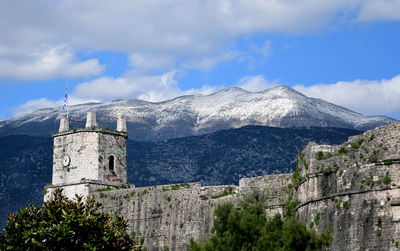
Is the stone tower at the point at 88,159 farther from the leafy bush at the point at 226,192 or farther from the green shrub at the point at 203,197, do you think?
the leafy bush at the point at 226,192

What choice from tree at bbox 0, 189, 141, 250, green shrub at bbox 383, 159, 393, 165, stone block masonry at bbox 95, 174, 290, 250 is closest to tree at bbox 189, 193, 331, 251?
green shrub at bbox 383, 159, 393, 165

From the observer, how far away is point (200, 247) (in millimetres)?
49125

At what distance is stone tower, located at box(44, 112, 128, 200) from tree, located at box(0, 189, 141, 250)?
23917 mm

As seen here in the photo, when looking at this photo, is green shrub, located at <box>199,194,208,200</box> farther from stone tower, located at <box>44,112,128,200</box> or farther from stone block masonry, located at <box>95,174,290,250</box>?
stone tower, located at <box>44,112,128,200</box>

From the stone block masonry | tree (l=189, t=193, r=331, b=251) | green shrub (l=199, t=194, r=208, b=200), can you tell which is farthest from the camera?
green shrub (l=199, t=194, r=208, b=200)

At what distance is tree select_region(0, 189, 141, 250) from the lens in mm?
47719

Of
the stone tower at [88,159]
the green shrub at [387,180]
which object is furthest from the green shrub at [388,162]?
the stone tower at [88,159]

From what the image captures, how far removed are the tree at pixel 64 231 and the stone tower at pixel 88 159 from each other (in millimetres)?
23917

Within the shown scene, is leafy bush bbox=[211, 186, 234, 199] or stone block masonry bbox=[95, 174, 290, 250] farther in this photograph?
leafy bush bbox=[211, 186, 234, 199]

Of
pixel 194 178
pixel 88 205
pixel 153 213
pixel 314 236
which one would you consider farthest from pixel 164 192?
pixel 194 178

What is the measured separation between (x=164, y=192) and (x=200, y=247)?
19.8 m

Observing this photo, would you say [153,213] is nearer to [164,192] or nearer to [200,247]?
[164,192]

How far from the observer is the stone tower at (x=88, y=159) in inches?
2948

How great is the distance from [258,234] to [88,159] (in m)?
29.9
